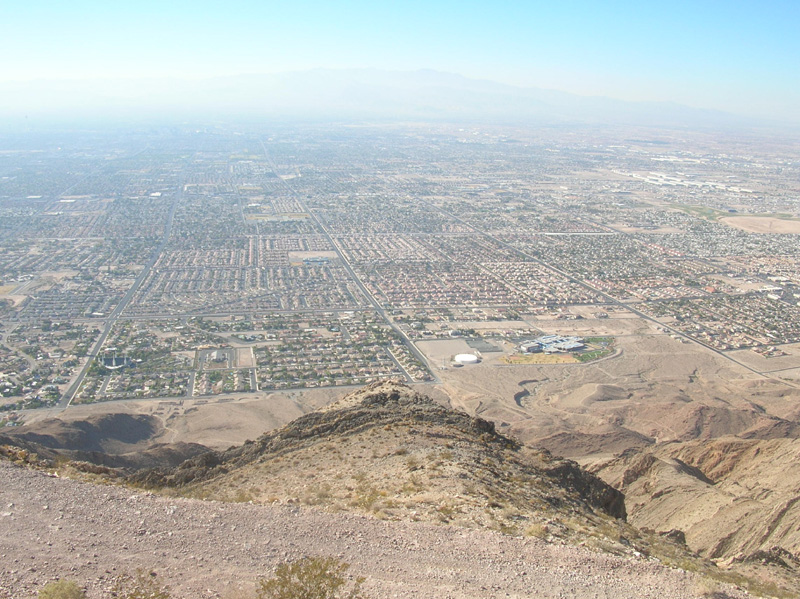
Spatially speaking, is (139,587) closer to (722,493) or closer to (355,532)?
(355,532)

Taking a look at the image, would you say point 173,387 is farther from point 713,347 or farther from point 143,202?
point 143,202

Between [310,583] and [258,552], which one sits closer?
[310,583]

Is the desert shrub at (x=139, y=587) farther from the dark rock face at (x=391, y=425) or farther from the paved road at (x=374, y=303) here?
the paved road at (x=374, y=303)

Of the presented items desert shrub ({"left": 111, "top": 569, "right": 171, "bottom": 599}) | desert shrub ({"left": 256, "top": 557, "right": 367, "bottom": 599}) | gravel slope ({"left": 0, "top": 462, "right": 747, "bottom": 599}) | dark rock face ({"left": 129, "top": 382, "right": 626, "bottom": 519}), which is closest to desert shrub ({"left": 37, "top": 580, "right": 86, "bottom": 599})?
gravel slope ({"left": 0, "top": 462, "right": 747, "bottom": 599})

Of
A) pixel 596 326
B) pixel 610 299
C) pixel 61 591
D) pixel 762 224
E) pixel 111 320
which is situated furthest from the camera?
pixel 762 224

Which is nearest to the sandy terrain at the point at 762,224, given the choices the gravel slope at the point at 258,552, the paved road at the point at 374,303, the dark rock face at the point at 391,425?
the paved road at the point at 374,303

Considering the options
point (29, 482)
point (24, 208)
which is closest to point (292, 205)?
point (24, 208)

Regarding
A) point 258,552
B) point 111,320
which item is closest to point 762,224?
point 111,320
